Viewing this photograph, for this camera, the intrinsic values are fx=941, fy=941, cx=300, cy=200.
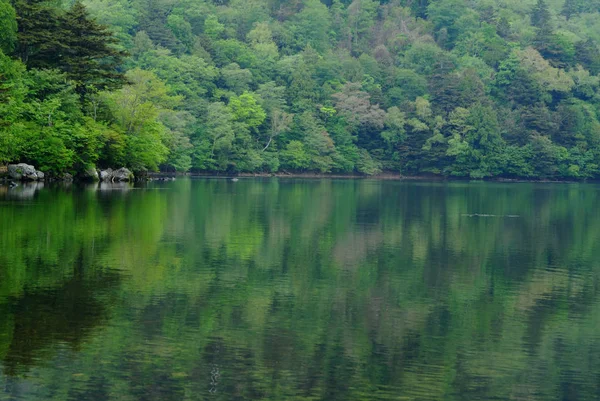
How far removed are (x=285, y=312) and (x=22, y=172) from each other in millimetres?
36396

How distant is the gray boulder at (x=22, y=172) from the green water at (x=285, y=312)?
19.5 meters

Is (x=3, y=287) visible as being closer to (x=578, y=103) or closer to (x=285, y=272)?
(x=285, y=272)

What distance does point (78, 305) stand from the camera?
1434 cm

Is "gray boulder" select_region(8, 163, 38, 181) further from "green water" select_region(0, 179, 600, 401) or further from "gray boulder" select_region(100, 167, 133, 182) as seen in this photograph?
"green water" select_region(0, 179, 600, 401)

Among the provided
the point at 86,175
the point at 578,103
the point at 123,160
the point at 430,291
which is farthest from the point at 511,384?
the point at 578,103

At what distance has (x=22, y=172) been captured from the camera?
158 feet

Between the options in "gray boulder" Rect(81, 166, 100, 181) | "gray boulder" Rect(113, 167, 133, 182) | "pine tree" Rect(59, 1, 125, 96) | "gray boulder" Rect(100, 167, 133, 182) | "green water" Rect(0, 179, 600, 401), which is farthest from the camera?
"gray boulder" Rect(113, 167, 133, 182)

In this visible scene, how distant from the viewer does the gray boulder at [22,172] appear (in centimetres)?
4766

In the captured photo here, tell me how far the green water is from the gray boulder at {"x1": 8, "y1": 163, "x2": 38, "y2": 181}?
19.5 meters

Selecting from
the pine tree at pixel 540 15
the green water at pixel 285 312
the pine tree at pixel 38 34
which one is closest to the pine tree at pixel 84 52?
the pine tree at pixel 38 34

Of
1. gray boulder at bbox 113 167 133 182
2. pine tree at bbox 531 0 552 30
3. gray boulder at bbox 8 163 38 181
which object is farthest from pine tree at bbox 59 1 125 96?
pine tree at bbox 531 0 552 30

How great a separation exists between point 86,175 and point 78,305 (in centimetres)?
4057

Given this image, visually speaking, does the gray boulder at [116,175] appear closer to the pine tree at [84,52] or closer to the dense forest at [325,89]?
the dense forest at [325,89]

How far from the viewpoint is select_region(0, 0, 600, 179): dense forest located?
61156 millimetres
